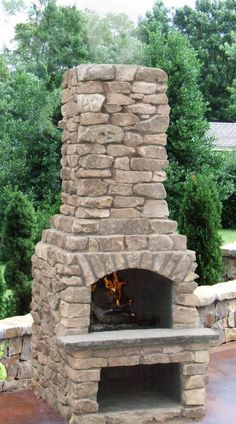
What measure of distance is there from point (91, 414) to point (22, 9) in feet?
54.0

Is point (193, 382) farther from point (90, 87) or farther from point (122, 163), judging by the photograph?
point (90, 87)

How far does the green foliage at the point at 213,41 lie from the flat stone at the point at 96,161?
21.0m

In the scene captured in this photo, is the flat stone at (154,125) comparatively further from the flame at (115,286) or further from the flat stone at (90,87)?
the flame at (115,286)

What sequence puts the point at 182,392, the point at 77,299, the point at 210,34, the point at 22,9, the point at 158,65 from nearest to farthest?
1. the point at 77,299
2. the point at 182,392
3. the point at 158,65
4. the point at 22,9
5. the point at 210,34

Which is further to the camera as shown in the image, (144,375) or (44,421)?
(144,375)

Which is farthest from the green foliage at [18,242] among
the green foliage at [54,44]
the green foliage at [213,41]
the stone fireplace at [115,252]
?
the green foliage at [213,41]

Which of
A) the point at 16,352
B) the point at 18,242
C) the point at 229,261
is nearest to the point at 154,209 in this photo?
the point at 16,352

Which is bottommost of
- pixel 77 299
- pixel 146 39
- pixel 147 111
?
pixel 77 299

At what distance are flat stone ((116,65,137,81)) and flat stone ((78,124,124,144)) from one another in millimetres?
419

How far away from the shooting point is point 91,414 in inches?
229

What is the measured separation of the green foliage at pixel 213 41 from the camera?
87.1ft

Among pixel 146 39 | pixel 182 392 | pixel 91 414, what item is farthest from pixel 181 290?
pixel 146 39

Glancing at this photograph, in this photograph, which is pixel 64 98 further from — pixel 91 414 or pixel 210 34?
pixel 210 34

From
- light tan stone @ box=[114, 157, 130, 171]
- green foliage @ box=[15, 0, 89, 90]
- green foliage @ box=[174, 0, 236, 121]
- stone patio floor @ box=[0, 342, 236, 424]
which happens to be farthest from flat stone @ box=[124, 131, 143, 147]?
green foliage @ box=[174, 0, 236, 121]
